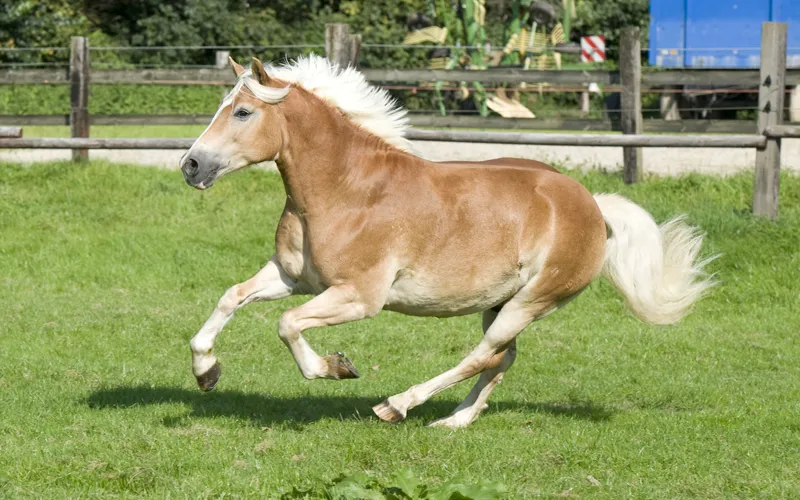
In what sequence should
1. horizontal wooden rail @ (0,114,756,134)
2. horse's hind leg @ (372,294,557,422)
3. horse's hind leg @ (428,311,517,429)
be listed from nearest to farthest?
1. horse's hind leg @ (372,294,557,422)
2. horse's hind leg @ (428,311,517,429)
3. horizontal wooden rail @ (0,114,756,134)

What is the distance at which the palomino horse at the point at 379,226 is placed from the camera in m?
5.66

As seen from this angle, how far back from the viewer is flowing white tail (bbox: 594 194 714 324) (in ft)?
22.2

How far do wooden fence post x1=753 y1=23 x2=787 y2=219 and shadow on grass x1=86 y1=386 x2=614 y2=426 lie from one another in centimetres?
526

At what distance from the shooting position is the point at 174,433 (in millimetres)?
5789

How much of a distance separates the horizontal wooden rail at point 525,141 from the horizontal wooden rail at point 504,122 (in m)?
1.96

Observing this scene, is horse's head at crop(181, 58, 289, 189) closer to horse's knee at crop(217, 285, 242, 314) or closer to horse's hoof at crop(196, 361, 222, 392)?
horse's knee at crop(217, 285, 242, 314)

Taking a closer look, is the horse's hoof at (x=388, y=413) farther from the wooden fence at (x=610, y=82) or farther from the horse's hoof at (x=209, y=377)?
the wooden fence at (x=610, y=82)

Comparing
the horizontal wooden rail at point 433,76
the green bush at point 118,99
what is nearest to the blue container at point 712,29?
the horizontal wooden rail at point 433,76

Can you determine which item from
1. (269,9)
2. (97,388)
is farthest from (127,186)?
(269,9)

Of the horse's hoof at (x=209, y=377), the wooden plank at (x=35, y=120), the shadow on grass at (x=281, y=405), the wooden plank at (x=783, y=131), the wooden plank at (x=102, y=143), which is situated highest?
the wooden plank at (x=35, y=120)

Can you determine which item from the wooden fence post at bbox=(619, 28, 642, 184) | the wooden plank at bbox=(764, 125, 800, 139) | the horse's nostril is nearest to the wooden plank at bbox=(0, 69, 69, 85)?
the wooden fence post at bbox=(619, 28, 642, 184)

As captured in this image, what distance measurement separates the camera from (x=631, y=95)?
523 inches

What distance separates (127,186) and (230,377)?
6.49m

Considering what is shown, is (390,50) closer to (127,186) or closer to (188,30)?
(188,30)
